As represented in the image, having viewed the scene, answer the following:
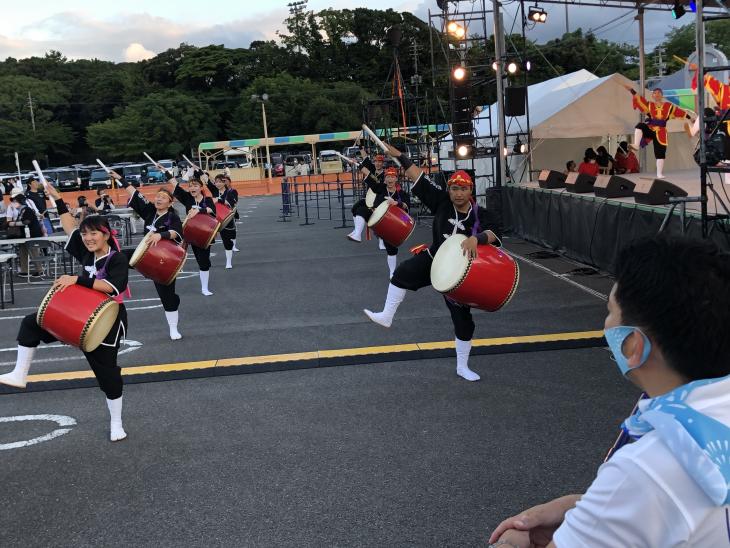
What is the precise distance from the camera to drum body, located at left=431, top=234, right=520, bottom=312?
16.0ft

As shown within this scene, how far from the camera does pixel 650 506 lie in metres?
1.00

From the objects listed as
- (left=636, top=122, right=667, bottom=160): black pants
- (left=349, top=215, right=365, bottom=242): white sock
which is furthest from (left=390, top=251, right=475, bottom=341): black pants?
(left=636, top=122, right=667, bottom=160): black pants

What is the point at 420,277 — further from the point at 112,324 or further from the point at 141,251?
the point at 141,251

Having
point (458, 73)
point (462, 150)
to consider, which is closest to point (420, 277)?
point (462, 150)

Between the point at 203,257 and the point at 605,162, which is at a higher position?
the point at 605,162

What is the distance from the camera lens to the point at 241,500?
11.7ft

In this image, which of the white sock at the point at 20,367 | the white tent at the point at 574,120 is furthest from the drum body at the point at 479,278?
the white tent at the point at 574,120

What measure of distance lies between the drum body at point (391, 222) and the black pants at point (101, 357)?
434cm

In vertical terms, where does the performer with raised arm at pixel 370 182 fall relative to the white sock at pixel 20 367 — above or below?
above

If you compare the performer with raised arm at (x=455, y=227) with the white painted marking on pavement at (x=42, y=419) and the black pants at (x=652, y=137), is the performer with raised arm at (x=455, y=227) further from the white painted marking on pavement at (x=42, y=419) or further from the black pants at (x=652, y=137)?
the black pants at (x=652, y=137)

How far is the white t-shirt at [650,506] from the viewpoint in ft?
3.28

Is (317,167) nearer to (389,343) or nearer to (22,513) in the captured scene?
(389,343)

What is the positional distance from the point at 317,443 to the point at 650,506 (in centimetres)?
342

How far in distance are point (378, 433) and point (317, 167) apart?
41.1 m
